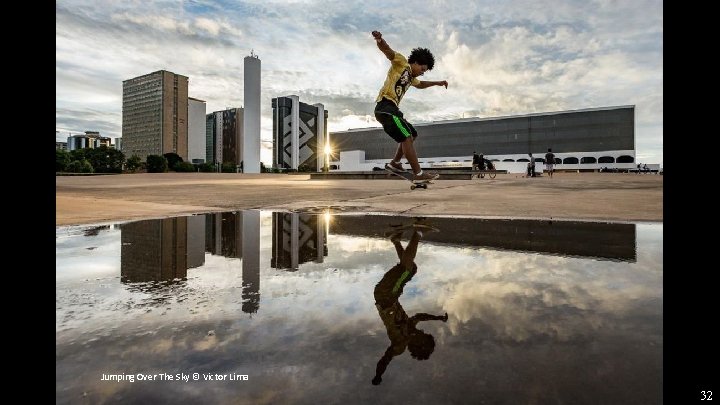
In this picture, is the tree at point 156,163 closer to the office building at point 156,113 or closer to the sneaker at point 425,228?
the sneaker at point 425,228

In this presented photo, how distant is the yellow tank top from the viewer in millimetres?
5859

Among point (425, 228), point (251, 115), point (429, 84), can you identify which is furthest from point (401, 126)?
point (251, 115)

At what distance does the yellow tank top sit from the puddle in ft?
13.2

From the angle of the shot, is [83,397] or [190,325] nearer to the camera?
[83,397]

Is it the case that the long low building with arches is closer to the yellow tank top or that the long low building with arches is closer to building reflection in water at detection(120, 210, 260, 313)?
the yellow tank top

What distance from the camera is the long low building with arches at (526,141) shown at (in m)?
63.9

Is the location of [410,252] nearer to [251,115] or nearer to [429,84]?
[429,84]

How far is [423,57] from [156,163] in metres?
47.1

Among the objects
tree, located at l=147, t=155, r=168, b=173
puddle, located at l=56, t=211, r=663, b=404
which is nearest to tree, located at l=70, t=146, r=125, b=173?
tree, located at l=147, t=155, r=168, b=173

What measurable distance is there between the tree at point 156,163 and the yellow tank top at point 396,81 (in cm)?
4569
